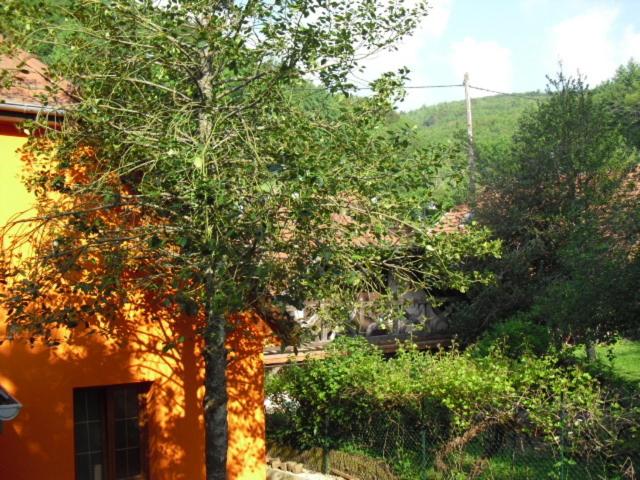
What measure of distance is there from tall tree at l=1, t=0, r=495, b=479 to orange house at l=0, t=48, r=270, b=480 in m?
0.74

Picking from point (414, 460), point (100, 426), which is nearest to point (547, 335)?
point (414, 460)

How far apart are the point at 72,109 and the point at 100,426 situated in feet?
14.7

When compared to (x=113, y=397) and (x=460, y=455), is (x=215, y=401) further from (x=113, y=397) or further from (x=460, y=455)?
(x=460, y=455)

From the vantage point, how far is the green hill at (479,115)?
67750 mm

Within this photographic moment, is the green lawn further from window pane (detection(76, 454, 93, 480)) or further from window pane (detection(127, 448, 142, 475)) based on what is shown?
window pane (detection(76, 454, 93, 480))

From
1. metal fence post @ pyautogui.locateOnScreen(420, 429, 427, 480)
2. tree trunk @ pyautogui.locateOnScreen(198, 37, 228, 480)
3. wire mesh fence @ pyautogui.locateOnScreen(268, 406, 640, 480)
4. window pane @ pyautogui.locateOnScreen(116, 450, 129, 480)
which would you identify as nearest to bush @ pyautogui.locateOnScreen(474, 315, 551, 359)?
wire mesh fence @ pyautogui.locateOnScreen(268, 406, 640, 480)

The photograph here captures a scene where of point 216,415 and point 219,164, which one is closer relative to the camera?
point 219,164

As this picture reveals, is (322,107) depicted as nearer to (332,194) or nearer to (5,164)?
(332,194)

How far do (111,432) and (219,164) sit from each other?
175 inches

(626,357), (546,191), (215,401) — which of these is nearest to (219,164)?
(215,401)

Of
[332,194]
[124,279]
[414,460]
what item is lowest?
[414,460]

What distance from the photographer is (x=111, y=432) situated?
404 inches

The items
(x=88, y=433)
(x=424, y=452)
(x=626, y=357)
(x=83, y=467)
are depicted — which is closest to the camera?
(x=83, y=467)

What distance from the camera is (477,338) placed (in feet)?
65.9
